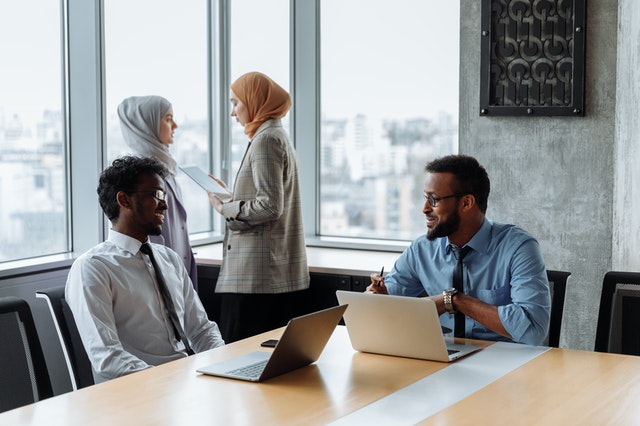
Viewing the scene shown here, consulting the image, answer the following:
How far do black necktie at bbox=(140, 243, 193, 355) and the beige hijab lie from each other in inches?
46.9

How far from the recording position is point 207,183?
391 cm

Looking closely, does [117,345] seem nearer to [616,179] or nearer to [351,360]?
[351,360]

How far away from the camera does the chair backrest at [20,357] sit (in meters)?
2.14

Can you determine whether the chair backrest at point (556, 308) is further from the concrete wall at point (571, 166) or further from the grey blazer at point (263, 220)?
the grey blazer at point (263, 220)

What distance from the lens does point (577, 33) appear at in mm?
3939

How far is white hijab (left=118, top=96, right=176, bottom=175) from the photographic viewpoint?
3684 millimetres

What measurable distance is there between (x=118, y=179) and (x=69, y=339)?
60 centimetres

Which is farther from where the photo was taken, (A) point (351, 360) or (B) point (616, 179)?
(B) point (616, 179)

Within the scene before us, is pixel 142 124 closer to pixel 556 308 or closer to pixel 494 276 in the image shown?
pixel 494 276

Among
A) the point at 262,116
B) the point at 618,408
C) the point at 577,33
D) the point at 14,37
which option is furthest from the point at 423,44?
the point at 618,408

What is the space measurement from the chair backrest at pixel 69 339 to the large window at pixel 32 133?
4.07ft

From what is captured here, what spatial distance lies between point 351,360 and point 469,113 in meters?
2.19

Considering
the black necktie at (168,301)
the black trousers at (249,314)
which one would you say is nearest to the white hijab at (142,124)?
the black trousers at (249,314)

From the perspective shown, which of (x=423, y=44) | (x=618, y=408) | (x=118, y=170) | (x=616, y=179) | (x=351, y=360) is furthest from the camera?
(x=423, y=44)
